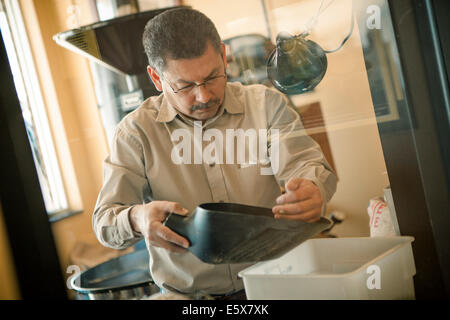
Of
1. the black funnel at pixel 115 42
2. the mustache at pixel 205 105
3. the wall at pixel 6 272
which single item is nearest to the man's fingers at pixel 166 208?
the mustache at pixel 205 105

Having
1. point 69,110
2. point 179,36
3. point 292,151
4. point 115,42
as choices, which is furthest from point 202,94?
point 69,110

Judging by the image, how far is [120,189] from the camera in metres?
1.04

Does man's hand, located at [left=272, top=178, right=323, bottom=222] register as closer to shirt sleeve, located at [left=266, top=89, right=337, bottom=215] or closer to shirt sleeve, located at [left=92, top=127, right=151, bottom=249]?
shirt sleeve, located at [left=266, top=89, right=337, bottom=215]

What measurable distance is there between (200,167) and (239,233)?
234 millimetres

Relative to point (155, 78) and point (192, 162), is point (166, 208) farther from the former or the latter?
point (155, 78)

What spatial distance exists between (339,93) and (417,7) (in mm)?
215

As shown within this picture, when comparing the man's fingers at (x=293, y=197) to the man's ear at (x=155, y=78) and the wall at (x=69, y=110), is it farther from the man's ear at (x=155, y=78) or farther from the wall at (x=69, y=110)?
the wall at (x=69, y=110)

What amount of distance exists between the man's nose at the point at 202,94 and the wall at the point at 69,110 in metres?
0.31

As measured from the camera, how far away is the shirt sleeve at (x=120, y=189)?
1023 millimetres

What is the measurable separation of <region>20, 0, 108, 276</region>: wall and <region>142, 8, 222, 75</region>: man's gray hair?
28cm

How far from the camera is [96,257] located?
3.98ft

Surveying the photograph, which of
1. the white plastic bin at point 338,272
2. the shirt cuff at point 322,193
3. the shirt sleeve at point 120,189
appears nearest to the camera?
the white plastic bin at point 338,272

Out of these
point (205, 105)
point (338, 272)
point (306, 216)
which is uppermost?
point (205, 105)

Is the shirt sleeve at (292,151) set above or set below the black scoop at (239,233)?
above
